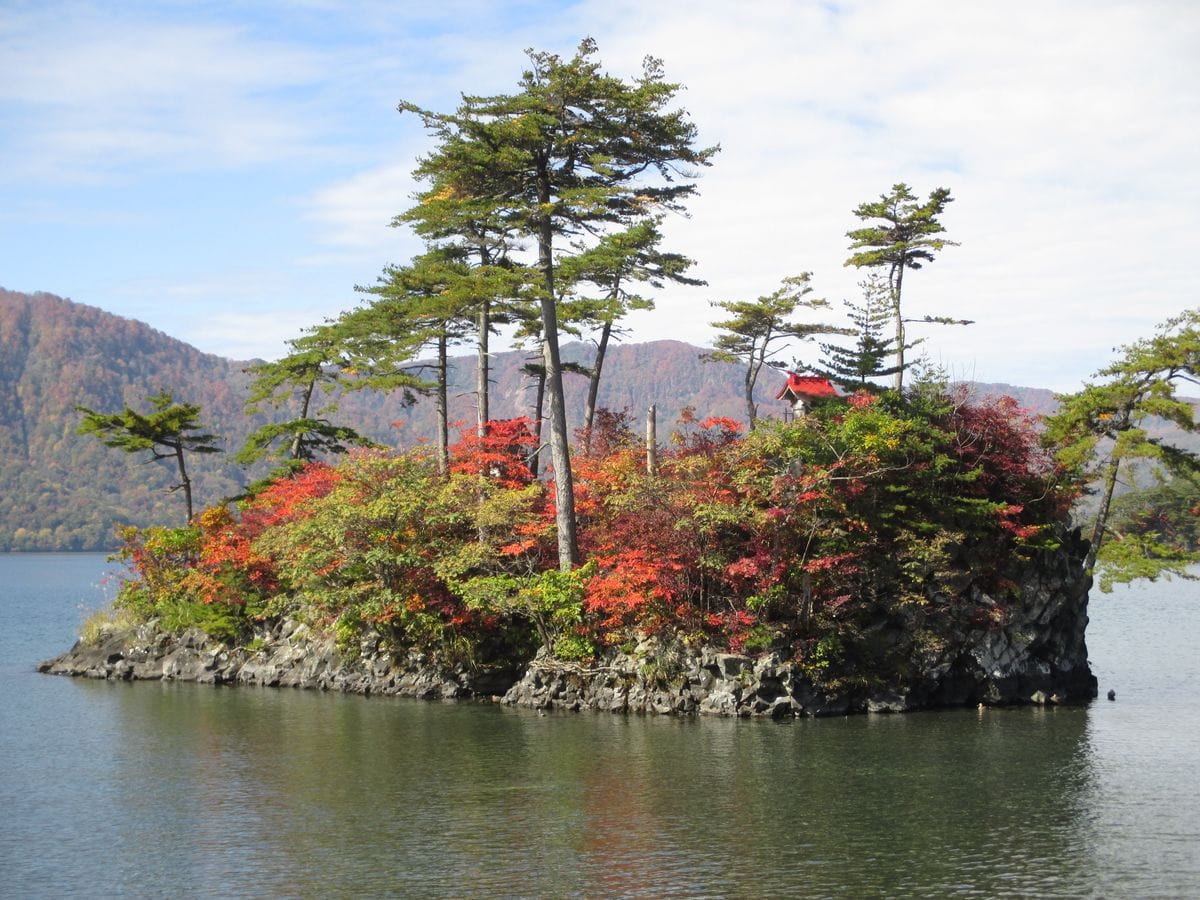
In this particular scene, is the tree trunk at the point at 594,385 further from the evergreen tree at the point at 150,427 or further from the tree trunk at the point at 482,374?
the evergreen tree at the point at 150,427

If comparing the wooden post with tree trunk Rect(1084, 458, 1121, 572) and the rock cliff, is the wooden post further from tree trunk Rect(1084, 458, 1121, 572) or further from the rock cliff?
tree trunk Rect(1084, 458, 1121, 572)

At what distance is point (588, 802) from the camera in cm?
1977

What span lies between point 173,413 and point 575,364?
56.5ft

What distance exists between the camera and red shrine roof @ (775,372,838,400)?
1499 inches

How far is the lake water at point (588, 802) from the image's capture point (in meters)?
15.7

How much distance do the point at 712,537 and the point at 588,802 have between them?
34.2 ft

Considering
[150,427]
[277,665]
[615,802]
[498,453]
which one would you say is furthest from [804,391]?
[150,427]

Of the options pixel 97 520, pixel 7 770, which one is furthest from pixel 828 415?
pixel 97 520

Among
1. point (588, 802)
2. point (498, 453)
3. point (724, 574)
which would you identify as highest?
point (498, 453)

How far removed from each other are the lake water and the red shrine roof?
13229 millimetres

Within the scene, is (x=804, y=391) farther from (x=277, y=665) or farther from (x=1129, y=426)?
(x=277, y=665)

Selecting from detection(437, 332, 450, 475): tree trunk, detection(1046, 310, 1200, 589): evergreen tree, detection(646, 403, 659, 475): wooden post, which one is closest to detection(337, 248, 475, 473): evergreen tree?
detection(437, 332, 450, 475): tree trunk

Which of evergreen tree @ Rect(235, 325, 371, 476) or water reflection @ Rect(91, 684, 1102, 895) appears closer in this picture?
water reflection @ Rect(91, 684, 1102, 895)

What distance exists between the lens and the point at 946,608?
2947 centimetres
